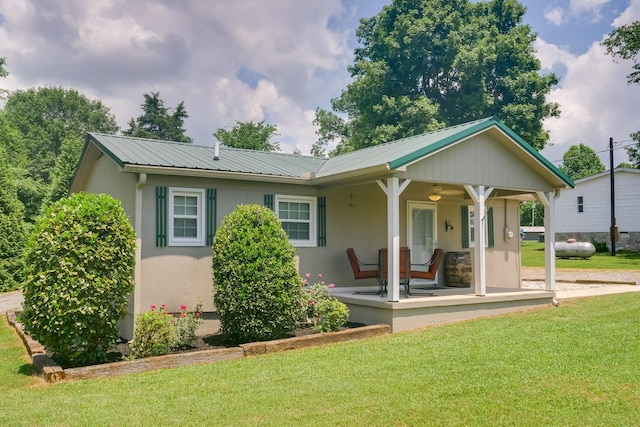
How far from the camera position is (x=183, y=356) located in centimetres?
669

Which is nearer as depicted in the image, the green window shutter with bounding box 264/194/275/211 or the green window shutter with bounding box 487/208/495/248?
the green window shutter with bounding box 264/194/275/211

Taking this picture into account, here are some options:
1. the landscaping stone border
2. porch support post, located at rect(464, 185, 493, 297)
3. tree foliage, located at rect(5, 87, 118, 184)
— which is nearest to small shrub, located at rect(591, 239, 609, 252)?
porch support post, located at rect(464, 185, 493, 297)

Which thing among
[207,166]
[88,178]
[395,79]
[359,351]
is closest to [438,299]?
[359,351]

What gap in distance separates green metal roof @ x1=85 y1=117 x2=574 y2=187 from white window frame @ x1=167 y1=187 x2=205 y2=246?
17.5 inches

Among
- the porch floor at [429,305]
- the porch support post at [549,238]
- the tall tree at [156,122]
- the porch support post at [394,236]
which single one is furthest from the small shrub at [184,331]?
the tall tree at [156,122]

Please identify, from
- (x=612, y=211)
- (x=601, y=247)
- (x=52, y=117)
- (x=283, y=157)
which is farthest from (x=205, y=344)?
(x=52, y=117)

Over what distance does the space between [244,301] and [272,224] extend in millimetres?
1226

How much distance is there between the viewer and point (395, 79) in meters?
29.2

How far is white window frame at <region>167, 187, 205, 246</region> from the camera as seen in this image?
29.1 ft

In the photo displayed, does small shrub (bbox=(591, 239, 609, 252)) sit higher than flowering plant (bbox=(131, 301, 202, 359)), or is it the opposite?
small shrub (bbox=(591, 239, 609, 252))

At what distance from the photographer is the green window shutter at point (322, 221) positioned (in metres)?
10.5

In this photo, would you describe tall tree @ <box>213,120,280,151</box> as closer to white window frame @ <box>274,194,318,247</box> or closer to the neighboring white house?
the neighboring white house

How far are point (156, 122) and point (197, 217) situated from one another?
92.5 feet

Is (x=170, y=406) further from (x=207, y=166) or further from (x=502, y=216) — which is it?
(x=502, y=216)
